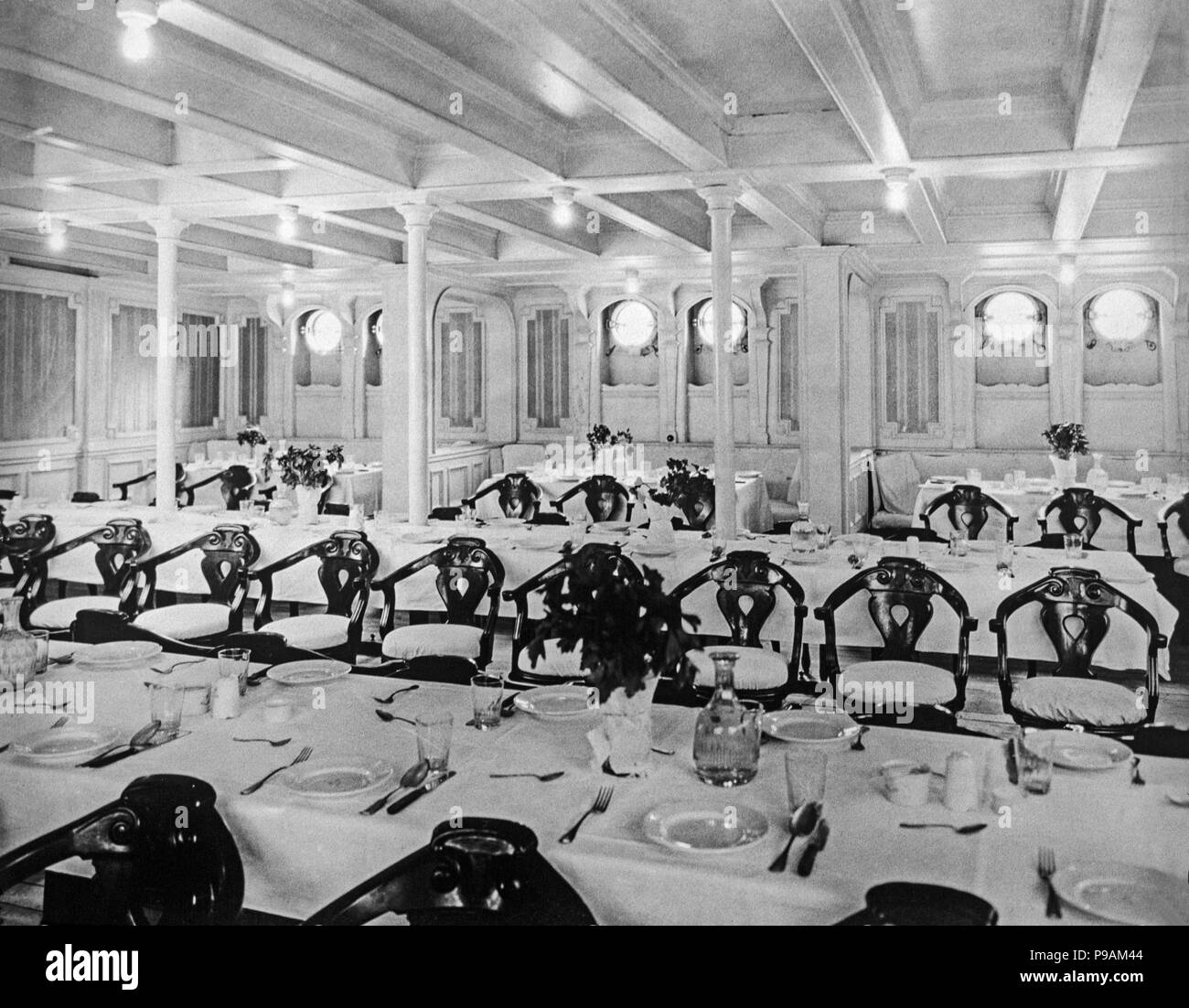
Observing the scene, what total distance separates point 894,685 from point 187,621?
348cm

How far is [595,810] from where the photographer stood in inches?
85.9

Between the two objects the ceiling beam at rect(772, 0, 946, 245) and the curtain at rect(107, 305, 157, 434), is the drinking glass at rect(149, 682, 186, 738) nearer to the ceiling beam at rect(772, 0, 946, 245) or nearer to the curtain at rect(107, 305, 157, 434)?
the ceiling beam at rect(772, 0, 946, 245)

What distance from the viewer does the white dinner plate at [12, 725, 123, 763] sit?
8.24 ft

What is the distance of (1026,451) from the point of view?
1220cm

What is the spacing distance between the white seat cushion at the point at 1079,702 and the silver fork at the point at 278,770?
Result: 2611 mm

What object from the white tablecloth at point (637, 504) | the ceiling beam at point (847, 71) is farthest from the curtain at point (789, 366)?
the ceiling beam at point (847, 71)

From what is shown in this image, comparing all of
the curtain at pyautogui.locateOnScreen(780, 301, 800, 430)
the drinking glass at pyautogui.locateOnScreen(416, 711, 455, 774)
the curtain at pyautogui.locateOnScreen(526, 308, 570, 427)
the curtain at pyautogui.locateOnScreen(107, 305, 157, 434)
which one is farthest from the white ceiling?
the curtain at pyautogui.locateOnScreen(526, 308, 570, 427)

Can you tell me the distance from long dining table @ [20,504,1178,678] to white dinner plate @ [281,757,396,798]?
2.81 metres

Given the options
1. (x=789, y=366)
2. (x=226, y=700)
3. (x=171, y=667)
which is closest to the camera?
(x=226, y=700)

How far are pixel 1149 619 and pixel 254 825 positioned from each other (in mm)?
3175

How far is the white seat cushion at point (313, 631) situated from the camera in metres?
4.98

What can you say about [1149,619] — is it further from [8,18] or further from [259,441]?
[259,441]

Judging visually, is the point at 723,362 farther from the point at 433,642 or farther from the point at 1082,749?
the point at 1082,749

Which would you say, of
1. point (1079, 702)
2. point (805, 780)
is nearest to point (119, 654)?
point (805, 780)
